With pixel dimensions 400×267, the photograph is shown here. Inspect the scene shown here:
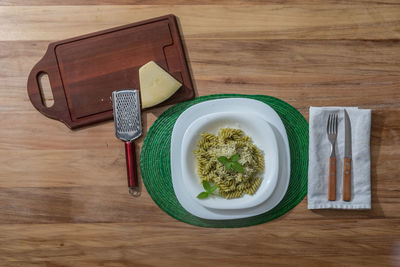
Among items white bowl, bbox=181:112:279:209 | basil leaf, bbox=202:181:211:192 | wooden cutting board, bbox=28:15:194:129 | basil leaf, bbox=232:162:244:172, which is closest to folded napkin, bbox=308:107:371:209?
white bowl, bbox=181:112:279:209

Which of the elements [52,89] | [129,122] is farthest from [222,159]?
[52,89]

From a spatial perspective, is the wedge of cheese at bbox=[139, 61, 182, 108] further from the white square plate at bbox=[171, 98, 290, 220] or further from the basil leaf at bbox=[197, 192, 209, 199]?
the basil leaf at bbox=[197, 192, 209, 199]

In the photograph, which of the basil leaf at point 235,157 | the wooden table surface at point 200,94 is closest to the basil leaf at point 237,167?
the basil leaf at point 235,157

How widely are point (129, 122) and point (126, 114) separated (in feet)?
0.10

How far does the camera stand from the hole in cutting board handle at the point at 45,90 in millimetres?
1414

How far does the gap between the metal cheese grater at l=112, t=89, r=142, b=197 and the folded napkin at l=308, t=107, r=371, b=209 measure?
638 mm

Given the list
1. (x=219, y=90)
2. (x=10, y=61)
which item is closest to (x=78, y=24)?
(x=10, y=61)

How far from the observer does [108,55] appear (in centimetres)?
140

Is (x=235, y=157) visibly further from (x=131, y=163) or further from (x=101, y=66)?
(x=101, y=66)

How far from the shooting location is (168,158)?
1.40 meters

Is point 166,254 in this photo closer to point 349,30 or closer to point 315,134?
Result: point 315,134

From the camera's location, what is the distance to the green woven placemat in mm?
1380

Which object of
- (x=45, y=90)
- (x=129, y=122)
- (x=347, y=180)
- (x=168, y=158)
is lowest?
(x=347, y=180)

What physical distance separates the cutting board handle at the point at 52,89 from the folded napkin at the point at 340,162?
3.00 ft
